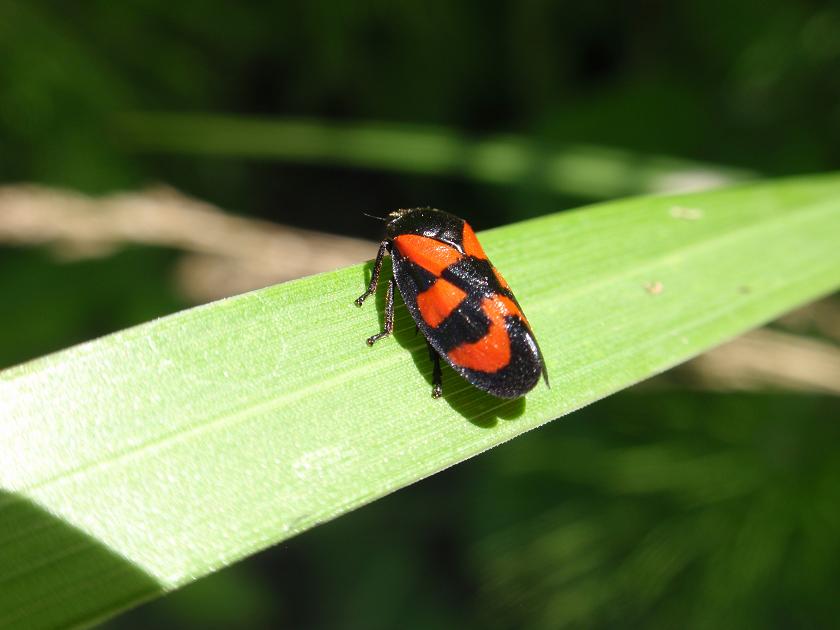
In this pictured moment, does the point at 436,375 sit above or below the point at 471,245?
below

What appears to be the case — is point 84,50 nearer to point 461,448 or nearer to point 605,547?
point 461,448

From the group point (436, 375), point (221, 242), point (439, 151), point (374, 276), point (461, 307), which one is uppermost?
point (439, 151)

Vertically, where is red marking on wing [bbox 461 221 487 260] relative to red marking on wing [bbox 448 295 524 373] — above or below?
above

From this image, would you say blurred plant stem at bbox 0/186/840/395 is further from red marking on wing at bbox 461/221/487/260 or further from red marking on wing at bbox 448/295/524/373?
red marking on wing at bbox 448/295/524/373

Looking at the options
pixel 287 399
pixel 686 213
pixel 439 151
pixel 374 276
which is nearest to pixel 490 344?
pixel 374 276

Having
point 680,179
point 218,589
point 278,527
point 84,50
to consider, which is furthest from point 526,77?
point 278,527

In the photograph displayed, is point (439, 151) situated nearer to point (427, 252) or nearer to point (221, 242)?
point (221, 242)

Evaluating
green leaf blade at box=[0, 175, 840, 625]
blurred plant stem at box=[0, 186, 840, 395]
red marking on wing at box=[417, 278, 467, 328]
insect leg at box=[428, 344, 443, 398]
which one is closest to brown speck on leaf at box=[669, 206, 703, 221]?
green leaf blade at box=[0, 175, 840, 625]
